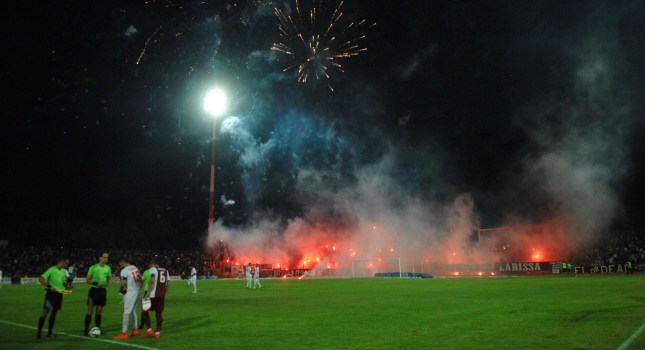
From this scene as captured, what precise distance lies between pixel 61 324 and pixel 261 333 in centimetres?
667

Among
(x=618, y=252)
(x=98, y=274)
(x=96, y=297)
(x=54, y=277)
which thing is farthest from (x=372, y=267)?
(x=54, y=277)

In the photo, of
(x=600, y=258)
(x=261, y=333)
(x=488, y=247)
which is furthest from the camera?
(x=488, y=247)

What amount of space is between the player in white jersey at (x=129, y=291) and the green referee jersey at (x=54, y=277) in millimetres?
1471

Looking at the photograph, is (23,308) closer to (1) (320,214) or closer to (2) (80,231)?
(2) (80,231)

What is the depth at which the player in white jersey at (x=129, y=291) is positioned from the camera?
10.6m

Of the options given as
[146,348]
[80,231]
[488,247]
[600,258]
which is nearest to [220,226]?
[80,231]

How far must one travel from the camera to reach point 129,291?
1091 cm

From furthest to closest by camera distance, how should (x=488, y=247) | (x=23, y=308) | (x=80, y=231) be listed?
(x=488, y=247) < (x=80, y=231) < (x=23, y=308)

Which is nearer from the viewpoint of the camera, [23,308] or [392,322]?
[392,322]

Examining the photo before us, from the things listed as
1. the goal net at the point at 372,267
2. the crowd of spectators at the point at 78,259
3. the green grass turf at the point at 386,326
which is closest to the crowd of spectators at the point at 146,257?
the crowd of spectators at the point at 78,259

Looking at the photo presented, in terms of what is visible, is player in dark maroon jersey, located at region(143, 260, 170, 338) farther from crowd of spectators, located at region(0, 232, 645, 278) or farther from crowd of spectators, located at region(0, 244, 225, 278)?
crowd of spectators, located at region(0, 232, 645, 278)

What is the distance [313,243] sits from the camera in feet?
263

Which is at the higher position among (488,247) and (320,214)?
(320,214)

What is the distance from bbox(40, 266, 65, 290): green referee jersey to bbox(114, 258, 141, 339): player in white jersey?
1471mm
